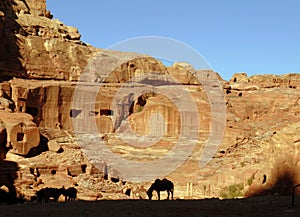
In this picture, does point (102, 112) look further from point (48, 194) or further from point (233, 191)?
point (233, 191)

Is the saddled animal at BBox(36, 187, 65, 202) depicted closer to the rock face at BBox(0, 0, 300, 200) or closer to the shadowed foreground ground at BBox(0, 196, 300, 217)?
the rock face at BBox(0, 0, 300, 200)

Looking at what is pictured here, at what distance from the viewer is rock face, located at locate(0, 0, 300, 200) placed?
116 feet

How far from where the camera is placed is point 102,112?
55.6 metres

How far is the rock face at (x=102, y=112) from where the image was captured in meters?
35.2

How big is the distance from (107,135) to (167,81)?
1919cm

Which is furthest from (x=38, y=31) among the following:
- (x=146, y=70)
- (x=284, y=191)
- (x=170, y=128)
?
(x=284, y=191)

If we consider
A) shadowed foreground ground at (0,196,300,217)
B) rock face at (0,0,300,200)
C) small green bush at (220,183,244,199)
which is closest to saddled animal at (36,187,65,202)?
rock face at (0,0,300,200)

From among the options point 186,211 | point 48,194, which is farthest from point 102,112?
point 186,211

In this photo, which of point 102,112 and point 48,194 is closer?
point 48,194

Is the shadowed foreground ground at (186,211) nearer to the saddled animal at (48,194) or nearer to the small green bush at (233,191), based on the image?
the small green bush at (233,191)

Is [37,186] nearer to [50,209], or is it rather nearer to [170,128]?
[50,209]

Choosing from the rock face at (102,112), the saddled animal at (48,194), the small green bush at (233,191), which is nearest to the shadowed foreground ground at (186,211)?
the small green bush at (233,191)

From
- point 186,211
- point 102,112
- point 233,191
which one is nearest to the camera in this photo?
point 186,211

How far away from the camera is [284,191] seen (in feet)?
59.8
